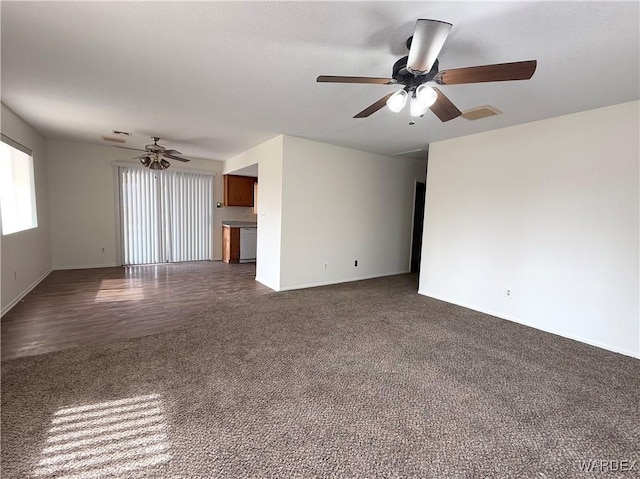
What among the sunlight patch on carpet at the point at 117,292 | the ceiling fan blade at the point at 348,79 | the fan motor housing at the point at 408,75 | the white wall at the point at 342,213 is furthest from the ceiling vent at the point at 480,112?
the sunlight patch on carpet at the point at 117,292

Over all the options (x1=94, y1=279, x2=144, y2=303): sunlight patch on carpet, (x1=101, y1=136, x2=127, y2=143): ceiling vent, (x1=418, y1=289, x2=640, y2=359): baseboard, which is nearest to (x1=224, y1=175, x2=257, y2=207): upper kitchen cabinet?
(x1=101, y1=136, x2=127, y2=143): ceiling vent

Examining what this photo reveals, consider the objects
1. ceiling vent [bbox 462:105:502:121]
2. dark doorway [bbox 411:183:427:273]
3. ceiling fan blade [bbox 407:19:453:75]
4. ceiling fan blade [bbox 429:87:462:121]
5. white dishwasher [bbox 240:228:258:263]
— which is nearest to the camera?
ceiling fan blade [bbox 407:19:453:75]

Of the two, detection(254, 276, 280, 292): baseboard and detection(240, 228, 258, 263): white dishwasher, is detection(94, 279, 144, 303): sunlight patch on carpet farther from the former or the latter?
detection(240, 228, 258, 263): white dishwasher

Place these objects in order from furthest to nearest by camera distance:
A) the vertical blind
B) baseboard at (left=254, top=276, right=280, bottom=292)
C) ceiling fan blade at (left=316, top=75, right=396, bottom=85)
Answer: the vertical blind < baseboard at (left=254, top=276, right=280, bottom=292) < ceiling fan blade at (left=316, top=75, right=396, bottom=85)

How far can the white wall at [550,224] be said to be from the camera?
9.78 ft

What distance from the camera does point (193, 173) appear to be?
22.6 ft

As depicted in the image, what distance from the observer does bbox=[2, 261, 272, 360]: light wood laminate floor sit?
291 centimetres

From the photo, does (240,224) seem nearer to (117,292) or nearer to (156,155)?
(156,155)

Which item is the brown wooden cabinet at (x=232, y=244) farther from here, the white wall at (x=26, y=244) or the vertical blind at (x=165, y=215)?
the white wall at (x=26, y=244)

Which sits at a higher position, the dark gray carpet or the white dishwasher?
the white dishwasher

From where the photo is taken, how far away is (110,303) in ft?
12.9

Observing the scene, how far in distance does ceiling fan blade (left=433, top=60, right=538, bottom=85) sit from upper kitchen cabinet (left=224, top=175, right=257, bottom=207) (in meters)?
6.05

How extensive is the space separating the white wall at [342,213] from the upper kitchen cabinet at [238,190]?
2287 mm

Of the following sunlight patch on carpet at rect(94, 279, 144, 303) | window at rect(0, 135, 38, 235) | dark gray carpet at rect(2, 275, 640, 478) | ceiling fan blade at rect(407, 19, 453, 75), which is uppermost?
ceiling fan blade at rect(407, 19, 453, 75)
